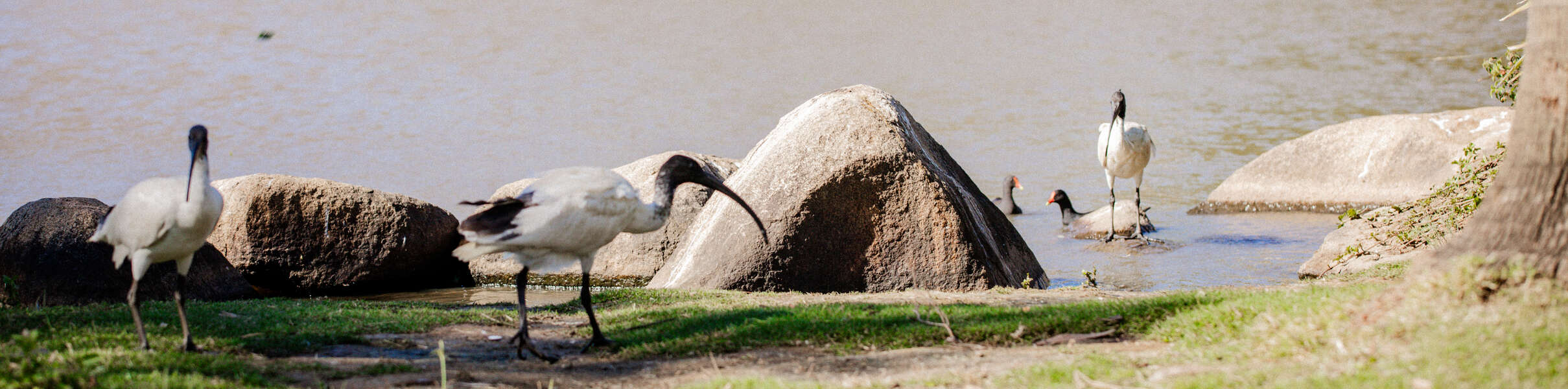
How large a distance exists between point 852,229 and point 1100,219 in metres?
7.06

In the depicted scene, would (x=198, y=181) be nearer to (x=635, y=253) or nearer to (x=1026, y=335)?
(x=1026, y=335)

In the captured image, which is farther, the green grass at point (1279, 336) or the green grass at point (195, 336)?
the green grass at point (195, 336)

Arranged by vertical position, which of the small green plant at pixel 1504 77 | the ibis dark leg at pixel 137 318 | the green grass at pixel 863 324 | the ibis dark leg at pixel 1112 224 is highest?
the small green plant at pixel 1504 77

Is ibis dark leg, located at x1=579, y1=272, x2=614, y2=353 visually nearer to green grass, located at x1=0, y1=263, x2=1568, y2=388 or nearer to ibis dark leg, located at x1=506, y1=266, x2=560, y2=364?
green grass, located at x1=0, y1=263, x2=1568, y2=388

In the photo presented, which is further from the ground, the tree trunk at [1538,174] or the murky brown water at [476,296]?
the tree trunk at [1538,174]

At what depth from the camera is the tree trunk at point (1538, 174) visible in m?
4.62

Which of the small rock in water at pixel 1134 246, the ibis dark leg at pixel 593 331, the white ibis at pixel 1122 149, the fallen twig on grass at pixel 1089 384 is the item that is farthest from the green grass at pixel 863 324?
the white ibis at pixel 1122 149

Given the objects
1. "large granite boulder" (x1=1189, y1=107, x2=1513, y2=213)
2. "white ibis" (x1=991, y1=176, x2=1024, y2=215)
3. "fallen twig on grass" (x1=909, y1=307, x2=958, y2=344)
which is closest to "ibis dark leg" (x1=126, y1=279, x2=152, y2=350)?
"fallen twig on grass" (x1=909, y1=307, x2=958, y2=344)

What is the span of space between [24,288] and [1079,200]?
14.5 m

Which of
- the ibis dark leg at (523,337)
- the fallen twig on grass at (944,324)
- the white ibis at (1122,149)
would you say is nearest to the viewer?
the ibis dark leg at (523,337)

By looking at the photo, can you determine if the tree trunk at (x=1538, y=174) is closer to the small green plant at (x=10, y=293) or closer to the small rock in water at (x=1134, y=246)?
the small green plant at (x=10, y=293)

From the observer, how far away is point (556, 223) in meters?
5.95

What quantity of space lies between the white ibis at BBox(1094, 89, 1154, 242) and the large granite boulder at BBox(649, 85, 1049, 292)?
5.70 m

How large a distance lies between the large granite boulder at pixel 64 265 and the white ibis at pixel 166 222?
287 cm
